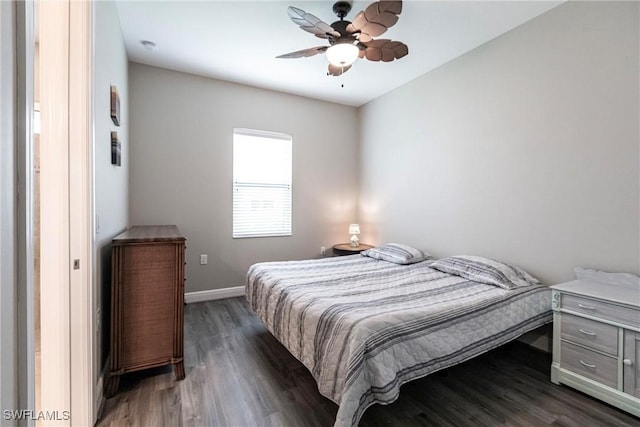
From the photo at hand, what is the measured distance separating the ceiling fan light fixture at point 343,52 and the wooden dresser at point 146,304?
70.3 inches

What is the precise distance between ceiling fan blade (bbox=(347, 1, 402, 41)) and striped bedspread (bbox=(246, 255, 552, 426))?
192 cm

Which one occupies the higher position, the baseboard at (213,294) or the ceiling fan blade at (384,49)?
the ceiling fan blade at (384,49)

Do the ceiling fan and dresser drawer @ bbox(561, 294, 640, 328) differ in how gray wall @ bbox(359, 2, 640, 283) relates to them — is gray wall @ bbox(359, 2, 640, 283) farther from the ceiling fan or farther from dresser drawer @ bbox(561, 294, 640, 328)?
the ceiling fan

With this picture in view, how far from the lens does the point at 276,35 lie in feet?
9.09

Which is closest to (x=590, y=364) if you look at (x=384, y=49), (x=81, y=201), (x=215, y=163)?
(x=384, y=49)

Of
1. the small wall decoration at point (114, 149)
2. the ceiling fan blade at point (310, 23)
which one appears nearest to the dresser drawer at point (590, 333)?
the ceiling fan blade at point (310, 23)

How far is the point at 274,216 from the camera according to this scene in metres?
4.21

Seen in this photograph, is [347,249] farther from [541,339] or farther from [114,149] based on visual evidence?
[114,149]

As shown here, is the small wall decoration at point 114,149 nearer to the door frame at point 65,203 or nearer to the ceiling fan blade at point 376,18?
the door frame at point 65,203

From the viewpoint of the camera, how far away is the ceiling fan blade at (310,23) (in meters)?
1.90

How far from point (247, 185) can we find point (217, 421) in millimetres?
2847

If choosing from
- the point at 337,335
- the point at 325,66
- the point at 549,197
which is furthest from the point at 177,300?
the point at 549,197

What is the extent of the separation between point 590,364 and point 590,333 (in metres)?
0.20

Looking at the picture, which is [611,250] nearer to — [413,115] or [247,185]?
[413,115]
